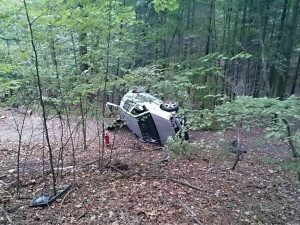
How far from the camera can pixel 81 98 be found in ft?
14.5

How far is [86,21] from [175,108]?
3.91 meters

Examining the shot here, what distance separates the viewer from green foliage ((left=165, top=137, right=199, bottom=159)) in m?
5.39

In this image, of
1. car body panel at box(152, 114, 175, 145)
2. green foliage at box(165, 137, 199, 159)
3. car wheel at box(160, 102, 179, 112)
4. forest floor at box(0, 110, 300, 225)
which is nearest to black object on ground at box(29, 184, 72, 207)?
forest floor at box(0, 110, 300, 225)

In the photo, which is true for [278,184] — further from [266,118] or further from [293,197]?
[266,118]

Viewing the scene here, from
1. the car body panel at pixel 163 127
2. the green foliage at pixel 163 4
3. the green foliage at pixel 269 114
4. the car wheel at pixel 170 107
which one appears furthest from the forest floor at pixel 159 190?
Result: the green foliage at pixel 163 4

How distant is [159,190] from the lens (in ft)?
13.6

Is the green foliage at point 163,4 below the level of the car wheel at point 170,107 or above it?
above

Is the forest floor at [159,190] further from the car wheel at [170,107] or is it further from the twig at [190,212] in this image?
the car wheel at [170,107]

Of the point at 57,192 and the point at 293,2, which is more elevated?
the point at 293,2

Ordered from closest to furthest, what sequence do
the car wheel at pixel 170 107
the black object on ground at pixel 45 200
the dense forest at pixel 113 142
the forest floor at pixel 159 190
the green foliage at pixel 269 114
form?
1. the green foliage at pixel 269 114
2. the dense forest at pixel 113 142
3. the forest floor at pixel 159 190
4. the black object on ground at pixel 45 200
5. the car wheel at pixel 170 107

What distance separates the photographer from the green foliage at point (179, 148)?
539 cm

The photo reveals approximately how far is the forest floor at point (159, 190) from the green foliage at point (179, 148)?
7.3 inches

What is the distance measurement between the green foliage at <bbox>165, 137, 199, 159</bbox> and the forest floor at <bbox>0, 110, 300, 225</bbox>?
0.61 ft

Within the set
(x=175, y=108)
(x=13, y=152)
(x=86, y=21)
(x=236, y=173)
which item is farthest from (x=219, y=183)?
(x=13, y=152)
